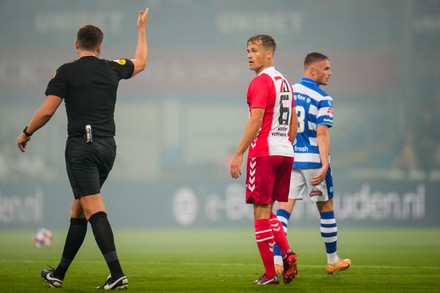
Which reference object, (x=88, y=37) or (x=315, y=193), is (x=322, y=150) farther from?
(x=88, y=37)

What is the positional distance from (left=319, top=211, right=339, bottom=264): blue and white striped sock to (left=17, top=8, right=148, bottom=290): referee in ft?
8.41

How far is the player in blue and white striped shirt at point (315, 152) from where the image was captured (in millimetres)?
9703

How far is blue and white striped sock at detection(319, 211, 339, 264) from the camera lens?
9.89m

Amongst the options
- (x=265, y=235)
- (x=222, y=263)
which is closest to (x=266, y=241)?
(x=265, y=235)

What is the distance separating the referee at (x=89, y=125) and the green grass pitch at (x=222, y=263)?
1.66ft

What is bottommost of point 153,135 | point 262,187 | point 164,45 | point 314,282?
point 314,282

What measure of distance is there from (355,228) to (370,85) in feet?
14.9

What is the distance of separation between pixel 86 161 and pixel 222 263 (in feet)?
13.5

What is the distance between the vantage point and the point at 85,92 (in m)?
8.12

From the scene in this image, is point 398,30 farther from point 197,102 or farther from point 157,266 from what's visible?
point 157,266

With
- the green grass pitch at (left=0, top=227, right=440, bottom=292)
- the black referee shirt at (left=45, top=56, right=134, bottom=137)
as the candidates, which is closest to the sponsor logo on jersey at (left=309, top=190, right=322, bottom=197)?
the green grass pitch at (left=0, top=227, right=440, bottom=292)

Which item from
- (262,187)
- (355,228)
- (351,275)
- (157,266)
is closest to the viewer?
(262,187)

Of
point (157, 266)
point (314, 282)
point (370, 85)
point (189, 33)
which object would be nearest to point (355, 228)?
point (370, 85)

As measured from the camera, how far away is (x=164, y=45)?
25.5 m
